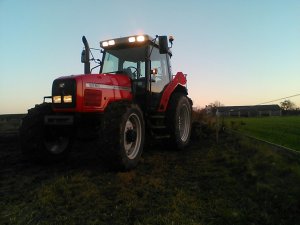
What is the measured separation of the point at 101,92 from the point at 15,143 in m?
5.08

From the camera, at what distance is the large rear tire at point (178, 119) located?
776cm

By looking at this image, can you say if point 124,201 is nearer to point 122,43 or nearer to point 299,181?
point 299,181

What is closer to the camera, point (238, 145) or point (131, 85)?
point (131, 85)

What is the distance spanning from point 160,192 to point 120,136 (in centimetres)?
125

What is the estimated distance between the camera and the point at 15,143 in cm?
1012

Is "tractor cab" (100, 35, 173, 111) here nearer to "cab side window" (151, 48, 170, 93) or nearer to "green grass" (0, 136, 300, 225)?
"cab side window" (151, 48, 170, 93)

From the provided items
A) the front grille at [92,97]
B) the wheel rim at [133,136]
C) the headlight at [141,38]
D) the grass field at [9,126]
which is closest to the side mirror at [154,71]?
the headlight at [141,38]

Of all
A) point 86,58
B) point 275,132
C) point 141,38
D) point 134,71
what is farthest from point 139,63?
point 275,132

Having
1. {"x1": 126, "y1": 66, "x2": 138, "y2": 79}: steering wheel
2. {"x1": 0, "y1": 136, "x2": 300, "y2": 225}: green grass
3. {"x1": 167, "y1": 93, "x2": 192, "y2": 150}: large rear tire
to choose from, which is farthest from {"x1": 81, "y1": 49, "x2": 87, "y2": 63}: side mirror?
{"x1": 0, "y1": 136, "x2": 300, "y2": 225}: green grass

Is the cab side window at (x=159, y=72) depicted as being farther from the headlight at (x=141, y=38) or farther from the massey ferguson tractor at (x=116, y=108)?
the headlight at (x=141, y=38)

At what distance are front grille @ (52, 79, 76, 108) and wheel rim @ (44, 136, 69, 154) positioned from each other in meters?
0.93

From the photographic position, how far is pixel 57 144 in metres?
7.00

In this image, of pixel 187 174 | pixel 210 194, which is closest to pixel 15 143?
pixel 187 174

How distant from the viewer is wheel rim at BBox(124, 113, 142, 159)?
241 inches
